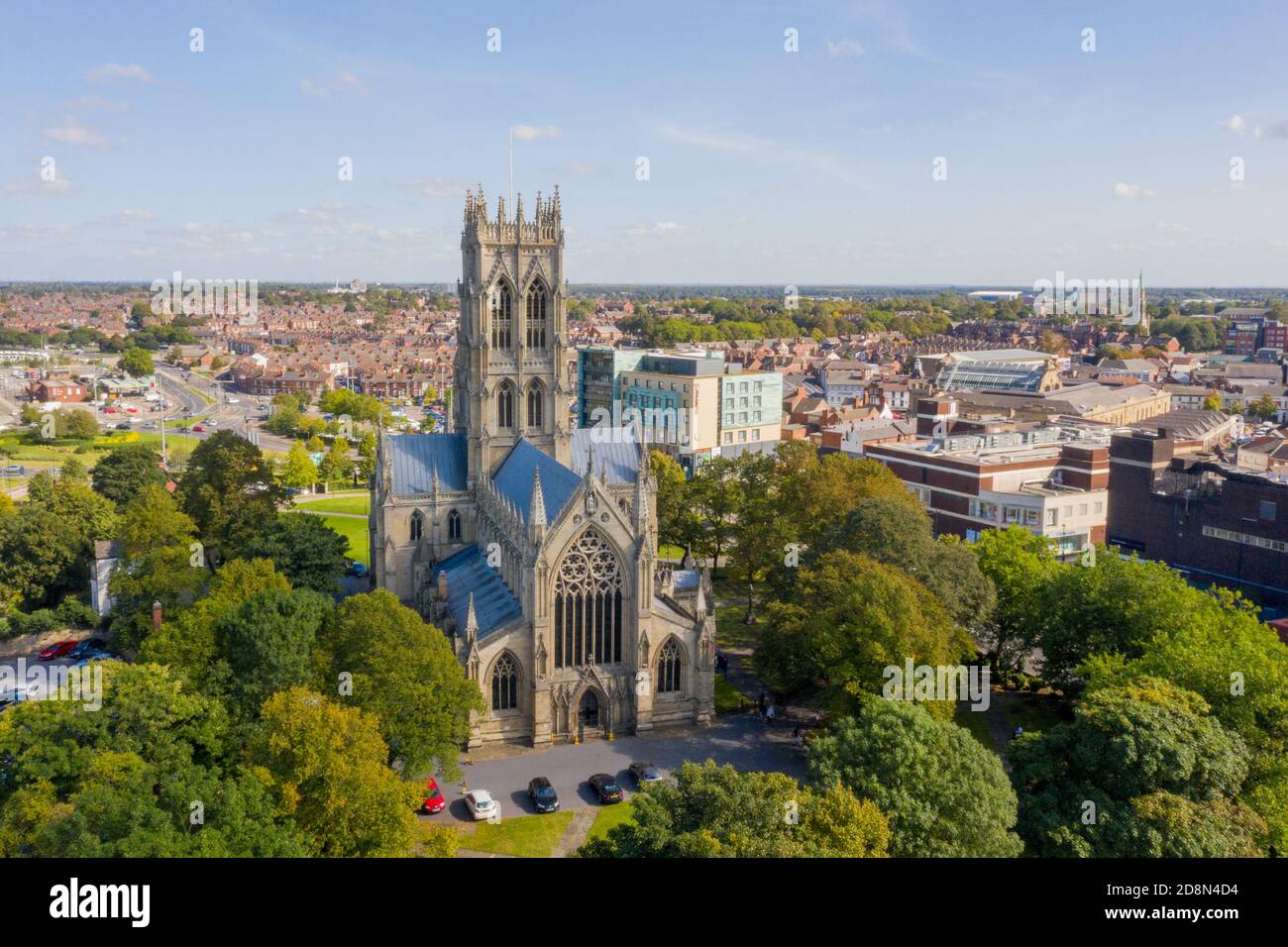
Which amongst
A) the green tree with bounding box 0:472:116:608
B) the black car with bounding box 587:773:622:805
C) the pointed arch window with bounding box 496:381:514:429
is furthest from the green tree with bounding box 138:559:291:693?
the green tree with bounding box 0:472:116:608

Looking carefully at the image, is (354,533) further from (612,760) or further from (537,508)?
(612,760)

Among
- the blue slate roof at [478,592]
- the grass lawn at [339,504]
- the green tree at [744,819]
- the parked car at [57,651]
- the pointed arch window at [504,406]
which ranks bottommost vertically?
the parked car at [57,651]

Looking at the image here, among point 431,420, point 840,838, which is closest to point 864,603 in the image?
point 840,838

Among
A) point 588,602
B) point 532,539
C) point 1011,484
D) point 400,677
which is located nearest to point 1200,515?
Answer: point 1011,484

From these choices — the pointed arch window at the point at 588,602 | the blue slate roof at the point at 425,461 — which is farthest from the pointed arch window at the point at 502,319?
the pointed arch window at the point at 588,602

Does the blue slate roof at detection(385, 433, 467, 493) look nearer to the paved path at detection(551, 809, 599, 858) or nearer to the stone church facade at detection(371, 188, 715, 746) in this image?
the stone church facade at detection(371, 188, 715, 746)

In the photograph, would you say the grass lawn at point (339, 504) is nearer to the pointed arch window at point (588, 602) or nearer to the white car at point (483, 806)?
the pointed arch window at point (588, 602)
